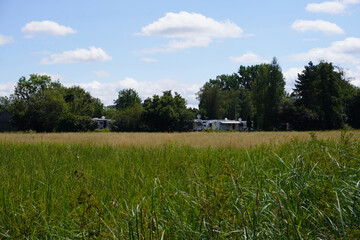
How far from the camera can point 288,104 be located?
3794 centimetres

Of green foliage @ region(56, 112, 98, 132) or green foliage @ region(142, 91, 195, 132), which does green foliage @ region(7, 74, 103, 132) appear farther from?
green foliage @ region(142, 91, 195, 132)

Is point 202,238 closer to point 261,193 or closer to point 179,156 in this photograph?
point 261,193

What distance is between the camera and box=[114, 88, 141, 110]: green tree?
201 feet

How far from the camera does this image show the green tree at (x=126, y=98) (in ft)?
201

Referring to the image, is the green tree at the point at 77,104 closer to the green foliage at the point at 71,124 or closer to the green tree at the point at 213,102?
the green foliage at the point at 71,124

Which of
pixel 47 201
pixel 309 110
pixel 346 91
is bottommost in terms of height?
pixel 47 201

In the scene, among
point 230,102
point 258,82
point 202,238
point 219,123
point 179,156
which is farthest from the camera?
point 230,102

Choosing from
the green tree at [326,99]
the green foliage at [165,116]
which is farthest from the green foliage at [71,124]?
the green tree at [326,99]

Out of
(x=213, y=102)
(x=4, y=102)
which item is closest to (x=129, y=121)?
(x=213, y=102)

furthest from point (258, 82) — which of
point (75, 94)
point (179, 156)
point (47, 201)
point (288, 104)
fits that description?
point (47, 201)

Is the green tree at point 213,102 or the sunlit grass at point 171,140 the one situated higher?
the green tree at point 213,102

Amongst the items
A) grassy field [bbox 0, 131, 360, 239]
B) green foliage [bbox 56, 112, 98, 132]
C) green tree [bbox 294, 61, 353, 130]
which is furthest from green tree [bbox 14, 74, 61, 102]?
grassy field [bbox 0, 131, 360, 239]

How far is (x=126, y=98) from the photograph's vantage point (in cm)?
6162

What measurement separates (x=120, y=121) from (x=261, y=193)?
33174 millimetres
